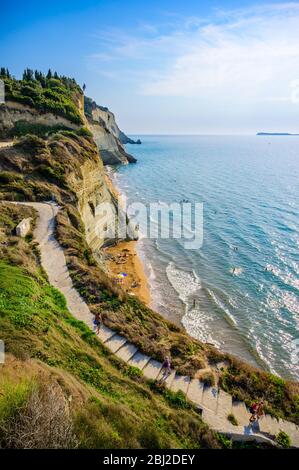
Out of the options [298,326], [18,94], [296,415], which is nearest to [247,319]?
[298,326]

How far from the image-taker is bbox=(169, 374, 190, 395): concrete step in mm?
12403

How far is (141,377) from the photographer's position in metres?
12.2

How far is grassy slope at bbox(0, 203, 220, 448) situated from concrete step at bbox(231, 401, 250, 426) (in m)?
2.02

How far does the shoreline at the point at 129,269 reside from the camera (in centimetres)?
2860

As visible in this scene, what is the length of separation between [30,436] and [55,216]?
60.7 ft

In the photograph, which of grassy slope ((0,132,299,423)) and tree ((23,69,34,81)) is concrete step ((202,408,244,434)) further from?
tree ((23,69,34,81))

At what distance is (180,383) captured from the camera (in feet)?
41.8

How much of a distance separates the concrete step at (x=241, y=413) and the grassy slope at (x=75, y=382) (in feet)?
6.62

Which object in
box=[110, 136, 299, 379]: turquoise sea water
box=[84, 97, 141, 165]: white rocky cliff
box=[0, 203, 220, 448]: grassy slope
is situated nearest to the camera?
box=[0, 203, 220, 448]: grassy slope

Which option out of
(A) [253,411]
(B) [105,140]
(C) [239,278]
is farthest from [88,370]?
(B) [105,140]

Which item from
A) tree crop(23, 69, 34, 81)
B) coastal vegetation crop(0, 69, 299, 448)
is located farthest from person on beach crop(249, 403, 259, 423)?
tree crop(23, 69, 34, 81)

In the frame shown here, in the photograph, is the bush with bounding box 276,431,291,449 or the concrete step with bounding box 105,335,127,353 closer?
the bush with bounding box 276,431,291,449

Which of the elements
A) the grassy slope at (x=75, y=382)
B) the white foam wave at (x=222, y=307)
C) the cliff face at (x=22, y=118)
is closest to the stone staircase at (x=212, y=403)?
the grassy slope at (x=75, y=382)
